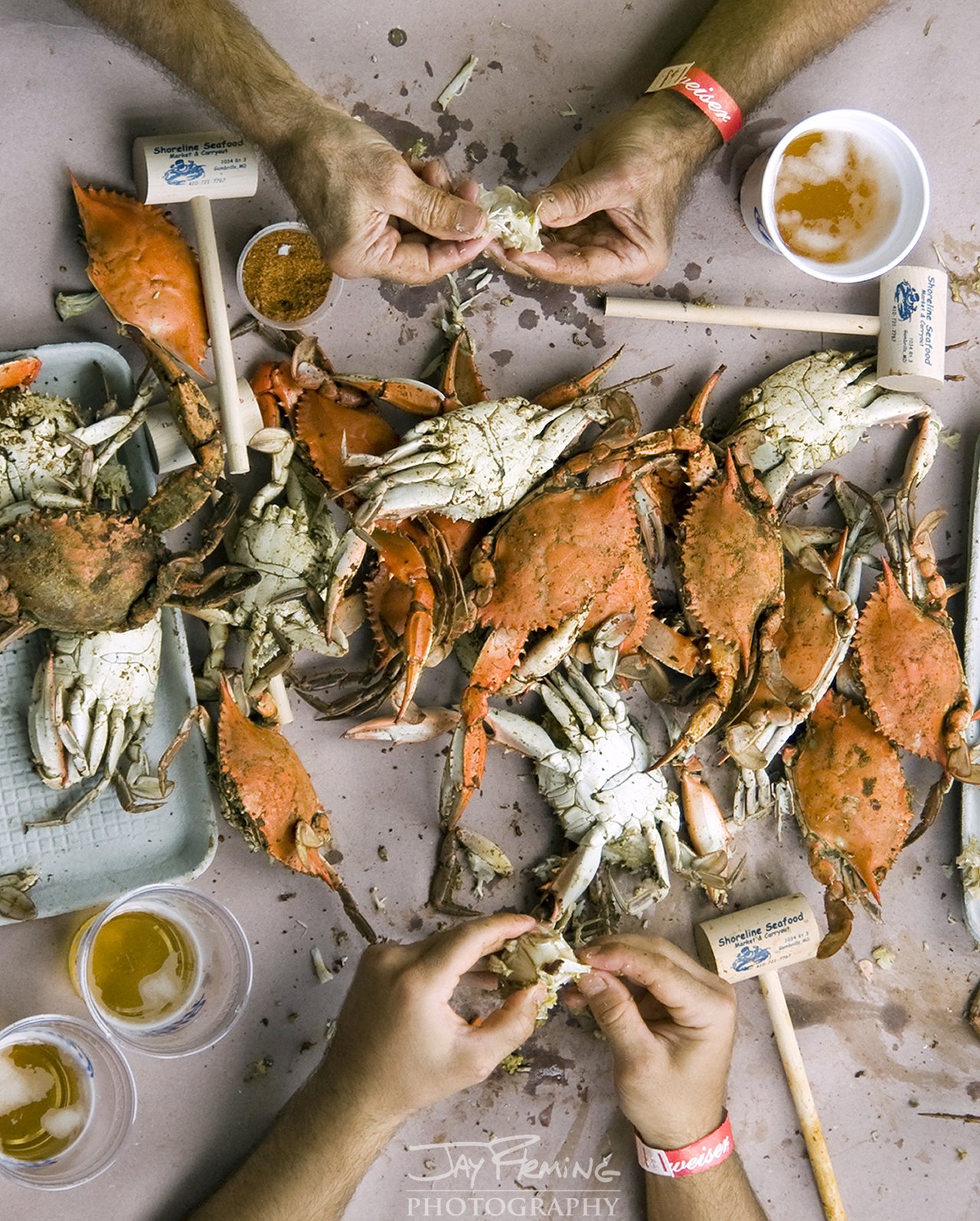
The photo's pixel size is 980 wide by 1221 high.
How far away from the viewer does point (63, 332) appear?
93.2 inches

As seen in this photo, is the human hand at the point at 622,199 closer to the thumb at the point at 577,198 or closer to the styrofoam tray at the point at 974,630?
the thumb at the point at 577,198

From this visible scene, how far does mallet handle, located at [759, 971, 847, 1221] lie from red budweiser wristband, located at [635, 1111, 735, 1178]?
27 centimetres

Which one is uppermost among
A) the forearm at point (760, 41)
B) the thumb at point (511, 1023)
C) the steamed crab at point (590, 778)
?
the forearm at point (760, 41)

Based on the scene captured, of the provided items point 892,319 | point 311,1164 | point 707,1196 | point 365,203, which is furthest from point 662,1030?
point 365,203

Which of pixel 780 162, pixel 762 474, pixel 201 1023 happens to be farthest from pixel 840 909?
pixel 780 162

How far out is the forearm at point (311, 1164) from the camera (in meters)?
2.39

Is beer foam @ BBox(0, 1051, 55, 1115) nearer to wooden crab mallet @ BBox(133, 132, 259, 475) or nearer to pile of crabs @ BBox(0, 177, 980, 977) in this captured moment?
pile of crabs @ BBox(0, 177, 980, 977)

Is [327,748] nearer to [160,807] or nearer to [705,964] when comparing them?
[160,807]

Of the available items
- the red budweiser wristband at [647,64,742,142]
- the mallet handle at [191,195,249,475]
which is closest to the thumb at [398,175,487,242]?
the mallet handle at [191,195,249,475]

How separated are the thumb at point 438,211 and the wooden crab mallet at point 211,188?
505mm

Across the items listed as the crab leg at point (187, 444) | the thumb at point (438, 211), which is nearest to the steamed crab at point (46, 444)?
the crab leg at point (187, 444)

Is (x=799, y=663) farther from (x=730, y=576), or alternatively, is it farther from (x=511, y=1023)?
(x=511, y=1023)

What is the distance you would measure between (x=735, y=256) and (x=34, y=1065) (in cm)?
273

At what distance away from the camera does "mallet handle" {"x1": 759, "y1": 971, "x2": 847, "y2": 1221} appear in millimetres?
2674
